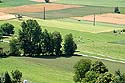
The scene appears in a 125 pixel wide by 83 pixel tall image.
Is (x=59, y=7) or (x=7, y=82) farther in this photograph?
(x=59, y=7)

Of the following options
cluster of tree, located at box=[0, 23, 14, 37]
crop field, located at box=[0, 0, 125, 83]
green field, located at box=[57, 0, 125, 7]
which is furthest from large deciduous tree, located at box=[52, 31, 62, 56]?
green field, located at box=[57, 0, 125, 7]

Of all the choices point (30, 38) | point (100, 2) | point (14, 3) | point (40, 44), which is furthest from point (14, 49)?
point (100, 2)

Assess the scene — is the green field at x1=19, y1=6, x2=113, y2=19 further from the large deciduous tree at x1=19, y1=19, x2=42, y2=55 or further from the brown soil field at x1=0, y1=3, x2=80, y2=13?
the large deciduous tree at x1=19, y1=19, x2=42, y2=55

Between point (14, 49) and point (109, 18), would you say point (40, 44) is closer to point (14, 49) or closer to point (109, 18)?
point (14, 49)

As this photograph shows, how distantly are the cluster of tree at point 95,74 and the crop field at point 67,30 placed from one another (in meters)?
5.55

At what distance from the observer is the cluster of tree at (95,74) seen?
55.0m

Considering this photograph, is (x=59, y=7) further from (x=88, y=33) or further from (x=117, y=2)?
(x=88, y=33)

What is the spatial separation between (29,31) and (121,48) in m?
21.7

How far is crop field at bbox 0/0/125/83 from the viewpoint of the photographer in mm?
76169

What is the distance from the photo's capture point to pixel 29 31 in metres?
94.4

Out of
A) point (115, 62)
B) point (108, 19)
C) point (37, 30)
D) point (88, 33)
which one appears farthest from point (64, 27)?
point (115, 62)

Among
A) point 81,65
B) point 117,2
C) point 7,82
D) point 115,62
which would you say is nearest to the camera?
point 7,82

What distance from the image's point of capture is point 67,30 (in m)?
122

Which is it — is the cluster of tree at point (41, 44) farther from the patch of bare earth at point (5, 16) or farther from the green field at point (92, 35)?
the patch of bare earth at point (5, 16)
